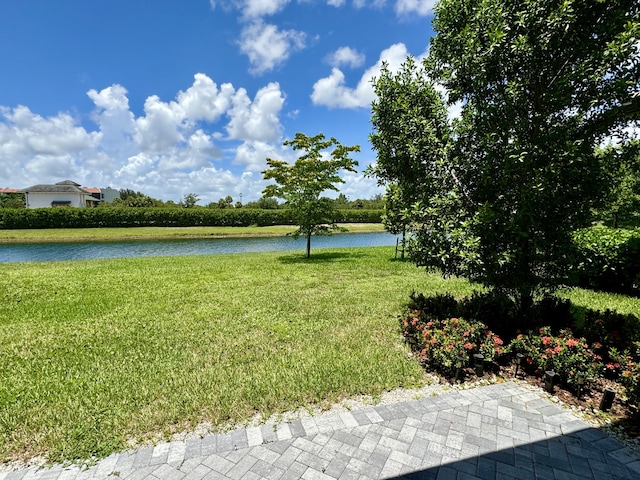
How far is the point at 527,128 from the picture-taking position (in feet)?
14.6

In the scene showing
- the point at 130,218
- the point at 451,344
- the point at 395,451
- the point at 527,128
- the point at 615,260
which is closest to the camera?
the point at 395,451

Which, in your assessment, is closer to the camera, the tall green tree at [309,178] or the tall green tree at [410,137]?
the tall green tree at [410,137]

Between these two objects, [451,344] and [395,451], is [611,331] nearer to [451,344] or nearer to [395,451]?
[451,344]

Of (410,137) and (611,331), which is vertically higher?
(410,137)

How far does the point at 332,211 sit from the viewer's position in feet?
49.5

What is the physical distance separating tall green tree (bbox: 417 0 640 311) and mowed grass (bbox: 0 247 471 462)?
209cm

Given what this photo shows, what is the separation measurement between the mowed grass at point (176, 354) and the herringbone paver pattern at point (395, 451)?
316 millimetres

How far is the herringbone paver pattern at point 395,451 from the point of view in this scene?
2607 millimetres

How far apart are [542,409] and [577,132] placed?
361 cm

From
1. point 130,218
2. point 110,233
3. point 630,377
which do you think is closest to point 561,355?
point 630,377

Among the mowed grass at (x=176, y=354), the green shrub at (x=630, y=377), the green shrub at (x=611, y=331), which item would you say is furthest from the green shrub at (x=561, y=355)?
the mowed grass at (x=176, y=354)

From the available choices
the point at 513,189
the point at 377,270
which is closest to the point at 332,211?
the point at 377,270

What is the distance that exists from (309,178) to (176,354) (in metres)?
10.8

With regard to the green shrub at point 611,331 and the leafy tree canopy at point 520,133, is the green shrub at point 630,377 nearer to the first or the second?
the green shrub at point 611,331
